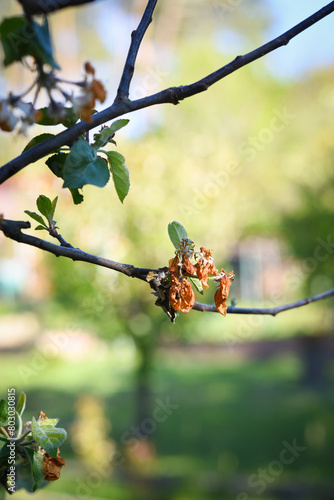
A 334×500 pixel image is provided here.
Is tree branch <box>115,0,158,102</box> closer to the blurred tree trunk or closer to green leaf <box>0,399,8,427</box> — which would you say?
green leaf <box>0,399,8,427</box>

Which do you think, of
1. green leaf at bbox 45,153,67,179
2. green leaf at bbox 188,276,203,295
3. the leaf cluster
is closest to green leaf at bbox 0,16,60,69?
green leaf at bbox 45,153,67,179

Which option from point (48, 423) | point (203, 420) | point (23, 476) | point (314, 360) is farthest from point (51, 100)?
point (314, 360)

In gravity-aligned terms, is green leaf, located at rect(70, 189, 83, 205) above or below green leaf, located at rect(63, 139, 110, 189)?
above

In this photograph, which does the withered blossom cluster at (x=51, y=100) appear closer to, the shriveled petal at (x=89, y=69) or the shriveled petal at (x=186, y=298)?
the shriveled petal at (x=89, y=69)

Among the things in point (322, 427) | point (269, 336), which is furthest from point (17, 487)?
point (269, 336)

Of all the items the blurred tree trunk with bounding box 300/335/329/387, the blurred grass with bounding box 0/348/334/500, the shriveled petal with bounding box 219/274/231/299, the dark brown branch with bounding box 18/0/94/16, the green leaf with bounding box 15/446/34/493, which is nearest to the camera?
the dark brown branch with bounding box 18/0/94/16

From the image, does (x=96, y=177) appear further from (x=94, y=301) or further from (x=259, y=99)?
(x=259, y=99)

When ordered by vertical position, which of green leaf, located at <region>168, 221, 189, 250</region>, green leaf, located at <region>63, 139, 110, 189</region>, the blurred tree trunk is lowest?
green leaf, located at <region>168, 221, 189, 250</region>

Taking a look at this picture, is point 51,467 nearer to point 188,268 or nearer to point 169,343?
point 188,268
